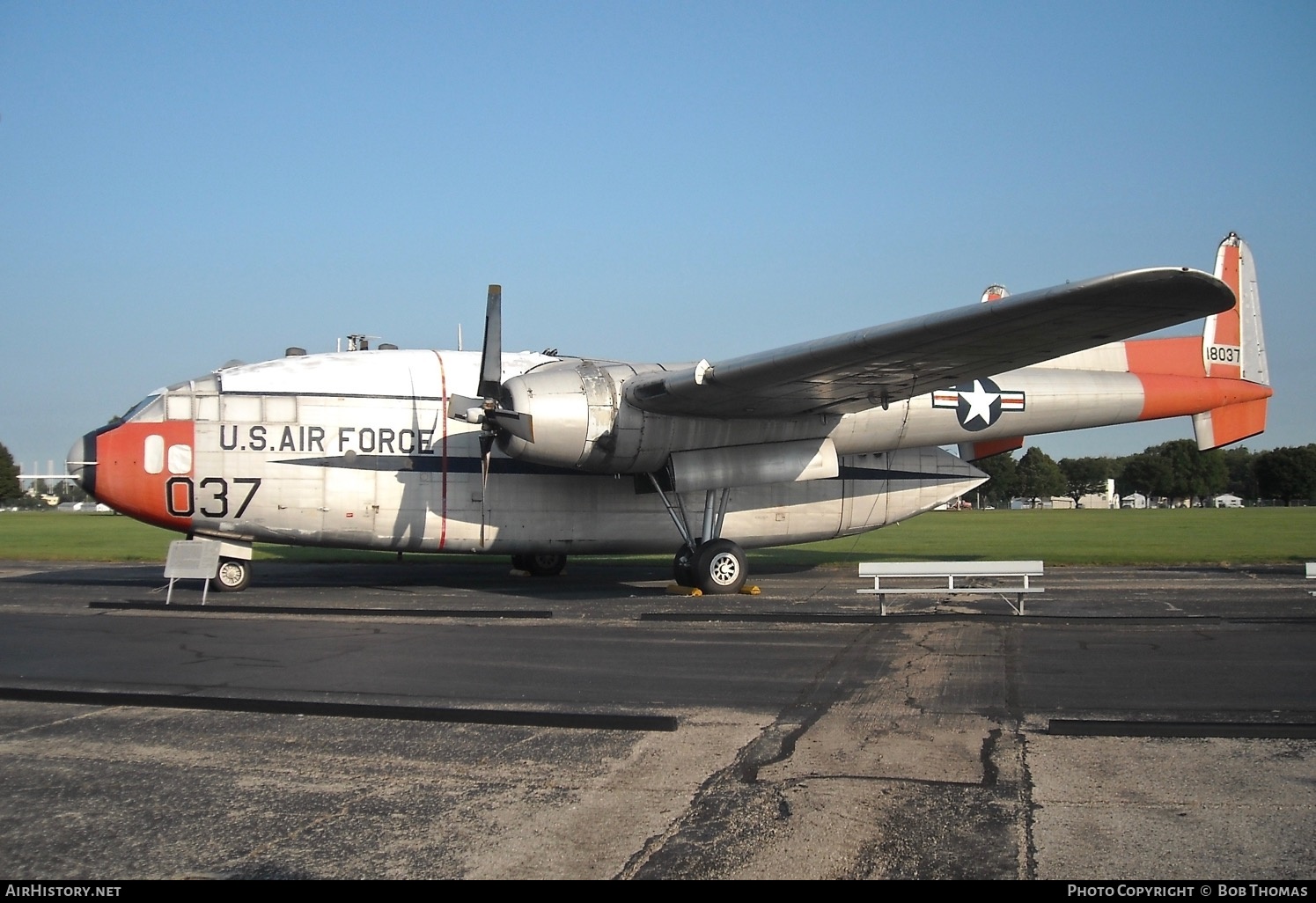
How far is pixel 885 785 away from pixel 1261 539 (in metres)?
35.2

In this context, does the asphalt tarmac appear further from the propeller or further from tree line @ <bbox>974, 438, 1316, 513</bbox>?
tree line @ <bbox>974, 438, 1316, 513</bbox>

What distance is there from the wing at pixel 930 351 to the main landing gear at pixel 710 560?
2031 mm

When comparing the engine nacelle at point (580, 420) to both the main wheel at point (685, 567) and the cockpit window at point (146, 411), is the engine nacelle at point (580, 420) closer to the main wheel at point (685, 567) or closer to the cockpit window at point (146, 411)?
the main wheel at point (685, 567)

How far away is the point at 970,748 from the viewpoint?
23.0ft

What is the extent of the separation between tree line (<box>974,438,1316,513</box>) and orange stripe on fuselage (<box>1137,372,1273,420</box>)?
9326 cm

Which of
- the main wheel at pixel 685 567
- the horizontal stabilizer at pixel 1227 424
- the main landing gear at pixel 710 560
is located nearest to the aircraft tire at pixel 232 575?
the main landing gear at pixel 710 560

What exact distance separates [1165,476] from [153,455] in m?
125

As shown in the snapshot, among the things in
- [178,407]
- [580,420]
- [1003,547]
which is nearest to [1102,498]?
[1003,547]

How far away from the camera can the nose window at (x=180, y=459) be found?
17.6 metres

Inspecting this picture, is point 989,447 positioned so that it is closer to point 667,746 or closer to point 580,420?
point 580,420

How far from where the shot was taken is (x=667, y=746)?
282 inches

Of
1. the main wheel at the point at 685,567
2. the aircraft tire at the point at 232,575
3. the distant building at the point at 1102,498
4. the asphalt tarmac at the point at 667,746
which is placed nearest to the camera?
the asphalt tarmac at the point at 667,746

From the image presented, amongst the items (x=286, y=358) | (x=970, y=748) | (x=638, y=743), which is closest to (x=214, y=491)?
(x=286, y=358)
